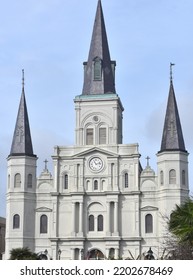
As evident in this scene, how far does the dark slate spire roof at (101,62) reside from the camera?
83625mm

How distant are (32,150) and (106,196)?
1063cm

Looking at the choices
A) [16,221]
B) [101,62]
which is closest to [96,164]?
[16,221]

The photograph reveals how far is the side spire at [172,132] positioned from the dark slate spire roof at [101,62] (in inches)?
316

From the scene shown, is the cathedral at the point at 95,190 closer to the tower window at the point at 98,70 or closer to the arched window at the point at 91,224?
the arched window at the point at 91,224

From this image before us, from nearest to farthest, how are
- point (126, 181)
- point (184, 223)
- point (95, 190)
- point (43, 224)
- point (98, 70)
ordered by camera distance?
point (184, 223)
point (126, 181)
point (95, 190)
point (43, 224)
point (98, 70)

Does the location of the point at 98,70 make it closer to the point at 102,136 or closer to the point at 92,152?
the point at 102,136

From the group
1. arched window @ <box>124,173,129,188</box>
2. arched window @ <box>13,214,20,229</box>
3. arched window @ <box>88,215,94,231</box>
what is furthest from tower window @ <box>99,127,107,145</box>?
arched window @ <box>13,214,20,229</box>

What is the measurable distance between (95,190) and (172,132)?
422 inches

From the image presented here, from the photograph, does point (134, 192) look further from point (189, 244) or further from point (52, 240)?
point (189, 244)

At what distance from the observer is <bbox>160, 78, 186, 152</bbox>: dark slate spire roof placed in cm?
7856

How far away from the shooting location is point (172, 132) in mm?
79125
